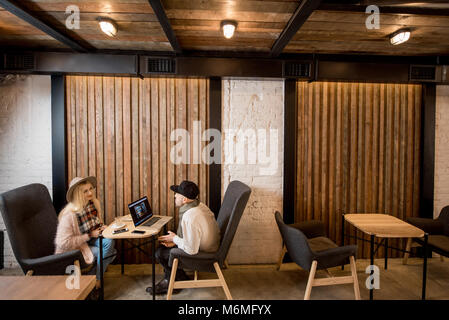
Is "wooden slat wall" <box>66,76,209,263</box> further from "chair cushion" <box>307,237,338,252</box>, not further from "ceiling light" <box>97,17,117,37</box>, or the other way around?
"chair cushion" <box>307,237,338,252</box>

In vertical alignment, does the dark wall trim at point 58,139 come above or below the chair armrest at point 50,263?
A: above

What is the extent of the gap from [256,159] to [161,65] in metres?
1.70

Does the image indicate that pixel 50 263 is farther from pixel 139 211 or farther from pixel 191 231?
pixel 191 231

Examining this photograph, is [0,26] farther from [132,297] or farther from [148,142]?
[132,297]

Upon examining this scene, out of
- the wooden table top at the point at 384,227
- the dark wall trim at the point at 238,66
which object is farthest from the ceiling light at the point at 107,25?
the wooden table top at the point at 384,227

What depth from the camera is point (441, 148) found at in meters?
3.44

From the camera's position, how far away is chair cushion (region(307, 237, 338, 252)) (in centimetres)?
270

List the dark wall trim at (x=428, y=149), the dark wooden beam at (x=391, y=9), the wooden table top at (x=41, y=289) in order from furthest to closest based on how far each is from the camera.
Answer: the dark wall trim at (x=428, y=149) < the dark wooden beam at (x=391, y=9) < the wooden table top at (x=41, y=289)

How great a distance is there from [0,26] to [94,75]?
0.93m

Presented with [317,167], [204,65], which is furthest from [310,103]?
[204,65]

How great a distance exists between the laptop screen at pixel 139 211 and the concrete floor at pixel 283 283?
76 cm

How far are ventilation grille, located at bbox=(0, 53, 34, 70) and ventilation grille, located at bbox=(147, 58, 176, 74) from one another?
135cm

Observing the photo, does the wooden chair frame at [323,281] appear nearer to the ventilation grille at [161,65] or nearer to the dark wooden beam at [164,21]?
the dark wooden beam at [164,21]

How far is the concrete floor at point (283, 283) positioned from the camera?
101 inches
